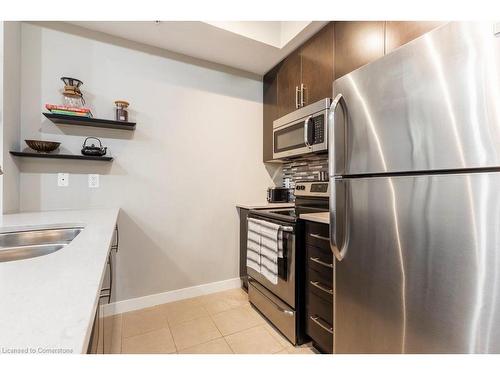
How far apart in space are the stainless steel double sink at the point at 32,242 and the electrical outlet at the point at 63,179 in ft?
3.11

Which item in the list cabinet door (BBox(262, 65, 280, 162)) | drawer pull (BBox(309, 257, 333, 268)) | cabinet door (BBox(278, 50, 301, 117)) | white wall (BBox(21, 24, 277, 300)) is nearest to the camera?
drawer pull (BBox(309, 257, 333, 268))

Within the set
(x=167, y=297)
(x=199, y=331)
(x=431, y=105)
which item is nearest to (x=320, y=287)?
(x=199, y=331)

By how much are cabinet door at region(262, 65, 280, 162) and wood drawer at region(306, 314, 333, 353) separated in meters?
1.61

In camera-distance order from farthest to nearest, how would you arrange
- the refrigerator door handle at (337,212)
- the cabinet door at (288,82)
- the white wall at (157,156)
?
the cabinet door at (288,82) → the white wall at (157,156) → the refrigerator door handle at (337,212)

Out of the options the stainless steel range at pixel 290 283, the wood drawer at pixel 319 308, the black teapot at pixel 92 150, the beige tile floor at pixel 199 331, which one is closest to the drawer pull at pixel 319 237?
the stainless steel range at pixel 290 283

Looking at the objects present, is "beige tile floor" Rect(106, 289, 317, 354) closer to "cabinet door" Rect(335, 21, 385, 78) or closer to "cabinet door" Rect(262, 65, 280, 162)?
"cabinet door" Rect(262, 65, 280, 162)

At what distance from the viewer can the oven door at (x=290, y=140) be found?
2008 millimetres

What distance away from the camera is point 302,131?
6.65 feet

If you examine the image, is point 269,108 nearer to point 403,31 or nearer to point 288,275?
point 403,31

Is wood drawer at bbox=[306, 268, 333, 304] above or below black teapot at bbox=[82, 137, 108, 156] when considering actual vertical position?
below

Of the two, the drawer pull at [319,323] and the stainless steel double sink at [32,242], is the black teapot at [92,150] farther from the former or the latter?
the drawer pull at [319,323]

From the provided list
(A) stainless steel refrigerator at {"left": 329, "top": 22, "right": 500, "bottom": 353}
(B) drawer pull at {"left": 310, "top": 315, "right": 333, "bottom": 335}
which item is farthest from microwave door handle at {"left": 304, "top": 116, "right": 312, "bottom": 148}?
(B) drawer pull at {"left": 310, "top": 315, "right": 333, "bottom": 335}

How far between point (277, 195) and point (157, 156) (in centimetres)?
134

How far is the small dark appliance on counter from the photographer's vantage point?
103 inches
